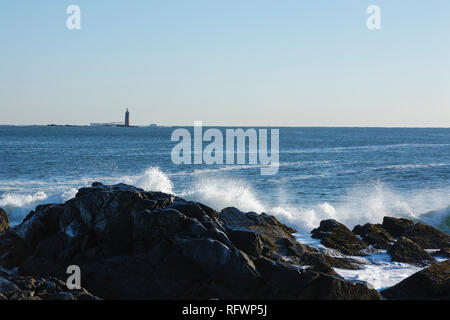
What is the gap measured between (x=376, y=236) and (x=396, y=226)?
2.06m

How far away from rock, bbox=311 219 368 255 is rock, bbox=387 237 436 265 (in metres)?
1.12

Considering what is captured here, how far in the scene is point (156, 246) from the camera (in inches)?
490

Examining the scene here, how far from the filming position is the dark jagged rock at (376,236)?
59.0ft

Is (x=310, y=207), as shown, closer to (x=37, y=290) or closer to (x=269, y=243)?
(x=269, y=243)

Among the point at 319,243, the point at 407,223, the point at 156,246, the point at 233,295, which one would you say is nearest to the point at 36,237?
the point at 156,246

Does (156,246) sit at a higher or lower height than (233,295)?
higher

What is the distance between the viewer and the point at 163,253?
12.2 metres

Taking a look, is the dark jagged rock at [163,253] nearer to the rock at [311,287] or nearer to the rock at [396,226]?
the rock at [311,287]

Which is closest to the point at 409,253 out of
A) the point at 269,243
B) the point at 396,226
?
the point at 396,226

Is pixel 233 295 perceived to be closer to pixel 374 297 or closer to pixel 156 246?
pixel 156 246

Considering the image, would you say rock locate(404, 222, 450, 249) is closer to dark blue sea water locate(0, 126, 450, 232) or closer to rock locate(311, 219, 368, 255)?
rock locate(311, 219, 368, 255)

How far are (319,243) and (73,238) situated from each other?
8.36 meters

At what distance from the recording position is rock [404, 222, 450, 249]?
17.8 m

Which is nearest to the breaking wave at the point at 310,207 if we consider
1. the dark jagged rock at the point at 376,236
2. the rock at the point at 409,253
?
the dark jagged rock at the point at 376,236
